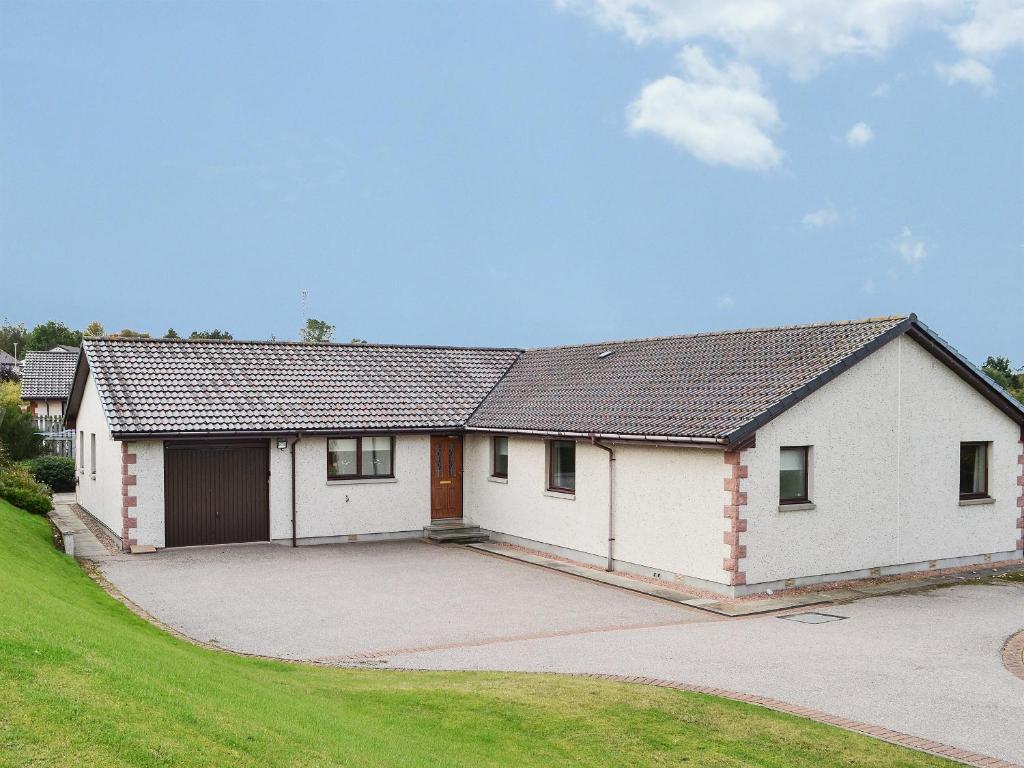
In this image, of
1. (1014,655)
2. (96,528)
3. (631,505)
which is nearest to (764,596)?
(631,505)

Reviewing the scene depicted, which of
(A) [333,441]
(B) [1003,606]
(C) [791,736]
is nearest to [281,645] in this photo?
(C) [791,736]

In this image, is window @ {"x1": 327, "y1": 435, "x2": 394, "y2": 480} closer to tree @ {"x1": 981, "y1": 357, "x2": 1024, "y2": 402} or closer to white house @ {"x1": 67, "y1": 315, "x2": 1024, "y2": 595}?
white house @ {"x1": 67, "y1": 315, "x2": 1024, "y2": 595}

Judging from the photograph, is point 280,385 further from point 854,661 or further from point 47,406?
point 47,406

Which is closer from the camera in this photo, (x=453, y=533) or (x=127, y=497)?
(x=127, y=497)

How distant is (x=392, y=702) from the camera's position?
32.5ft

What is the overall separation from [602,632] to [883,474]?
25.2 feet

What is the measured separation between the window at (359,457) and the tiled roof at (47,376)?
150ft

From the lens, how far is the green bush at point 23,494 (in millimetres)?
23531

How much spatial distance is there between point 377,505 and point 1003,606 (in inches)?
560

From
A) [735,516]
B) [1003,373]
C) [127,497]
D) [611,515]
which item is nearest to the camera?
[735,516]

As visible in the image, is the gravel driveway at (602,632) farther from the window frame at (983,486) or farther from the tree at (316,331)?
the tree at (316,331)

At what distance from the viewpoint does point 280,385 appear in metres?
24.8

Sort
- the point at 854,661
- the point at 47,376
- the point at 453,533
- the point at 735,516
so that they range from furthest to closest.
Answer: the point at 47,376
the point at 453,533
the point at 735,516
the point at 854,661

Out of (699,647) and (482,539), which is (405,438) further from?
(699,647)
